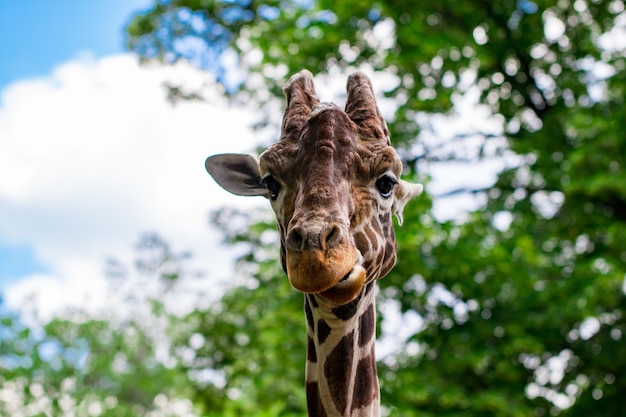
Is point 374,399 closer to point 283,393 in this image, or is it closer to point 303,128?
point 303,128

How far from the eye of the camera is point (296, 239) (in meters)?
2.40

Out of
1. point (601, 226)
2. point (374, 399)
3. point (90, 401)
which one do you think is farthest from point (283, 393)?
point (90, 401)

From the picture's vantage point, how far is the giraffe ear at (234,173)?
331 centimetres

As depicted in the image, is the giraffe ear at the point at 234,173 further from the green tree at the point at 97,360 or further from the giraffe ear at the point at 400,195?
the green tree at the point at 97,360

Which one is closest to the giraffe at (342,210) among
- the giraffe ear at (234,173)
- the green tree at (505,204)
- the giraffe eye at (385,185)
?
the giraffe eye at (385,185)

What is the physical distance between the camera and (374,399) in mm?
2922

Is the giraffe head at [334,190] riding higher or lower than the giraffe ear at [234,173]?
lower

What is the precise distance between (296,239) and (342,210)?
25cm

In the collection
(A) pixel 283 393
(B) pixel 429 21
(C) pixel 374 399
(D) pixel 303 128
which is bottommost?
(C) pixel 374 399

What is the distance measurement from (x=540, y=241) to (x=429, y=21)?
156 inches

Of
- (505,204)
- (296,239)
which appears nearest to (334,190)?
(296,239)

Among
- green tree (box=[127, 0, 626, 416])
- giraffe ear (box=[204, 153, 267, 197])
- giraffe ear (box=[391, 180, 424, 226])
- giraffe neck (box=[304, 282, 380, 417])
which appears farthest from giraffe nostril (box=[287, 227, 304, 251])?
green tree (box=[127, 0, 626, 416])

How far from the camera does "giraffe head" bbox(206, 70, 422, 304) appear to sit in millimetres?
2383

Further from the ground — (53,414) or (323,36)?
(323,36)
